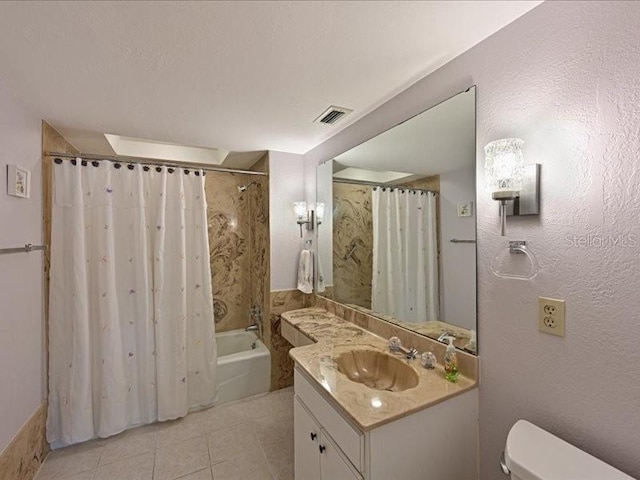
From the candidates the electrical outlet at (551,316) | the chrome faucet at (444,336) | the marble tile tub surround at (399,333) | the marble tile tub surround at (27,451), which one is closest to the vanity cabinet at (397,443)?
the marble tile tub surround at (399,333)

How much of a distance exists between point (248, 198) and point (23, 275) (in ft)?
6.73

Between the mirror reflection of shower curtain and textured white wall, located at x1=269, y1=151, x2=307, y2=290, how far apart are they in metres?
0.94

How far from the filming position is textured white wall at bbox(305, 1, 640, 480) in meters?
0.85

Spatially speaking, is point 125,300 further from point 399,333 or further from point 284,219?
point 399,333

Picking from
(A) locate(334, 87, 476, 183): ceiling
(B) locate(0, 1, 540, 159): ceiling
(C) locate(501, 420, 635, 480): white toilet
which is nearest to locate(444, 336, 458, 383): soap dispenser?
(C) locate(501, 420, 635, 480): white toilet

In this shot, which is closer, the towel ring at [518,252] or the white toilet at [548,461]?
the white toilet at [548,461]

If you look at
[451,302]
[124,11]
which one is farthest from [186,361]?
[124,11]

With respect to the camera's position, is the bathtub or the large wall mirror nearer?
the large wall mirror

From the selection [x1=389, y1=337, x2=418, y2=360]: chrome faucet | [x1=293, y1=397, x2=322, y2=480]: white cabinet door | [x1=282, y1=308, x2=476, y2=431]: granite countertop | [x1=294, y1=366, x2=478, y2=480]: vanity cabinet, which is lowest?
[x1=293, y1=397, x2=322, y2=480]: white cabinet door

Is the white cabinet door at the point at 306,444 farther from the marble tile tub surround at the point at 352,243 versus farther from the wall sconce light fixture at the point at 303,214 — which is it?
the wall sconce light fixture at the point at 303,214

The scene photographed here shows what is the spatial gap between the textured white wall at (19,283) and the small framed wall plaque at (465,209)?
2293 mm

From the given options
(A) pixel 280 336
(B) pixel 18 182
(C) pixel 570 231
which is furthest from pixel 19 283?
(C) pixel 570 231

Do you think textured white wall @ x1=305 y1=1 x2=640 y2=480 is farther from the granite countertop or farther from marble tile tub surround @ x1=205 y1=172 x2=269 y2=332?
marble tile tub surround @ x1=205 y1=172 x2=269 y2=332

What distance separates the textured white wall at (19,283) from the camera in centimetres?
148
